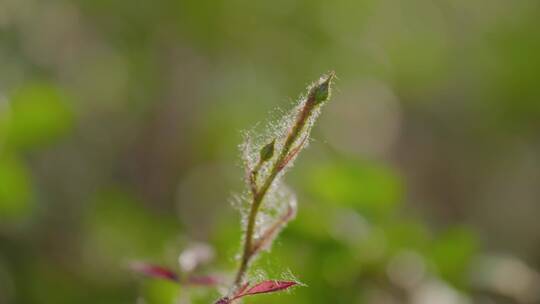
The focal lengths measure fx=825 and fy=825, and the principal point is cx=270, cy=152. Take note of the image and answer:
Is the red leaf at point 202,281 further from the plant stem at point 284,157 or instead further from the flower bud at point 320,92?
the flower bud at point 320,92

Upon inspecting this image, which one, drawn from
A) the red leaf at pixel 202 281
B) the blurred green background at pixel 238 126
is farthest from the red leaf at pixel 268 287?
the blurred green background at pixel 238 126

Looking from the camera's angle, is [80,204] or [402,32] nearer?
[80,204]

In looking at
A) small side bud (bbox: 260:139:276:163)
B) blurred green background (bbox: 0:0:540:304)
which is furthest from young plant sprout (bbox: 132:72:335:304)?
blurred green background (bbox: 0:0:540:304)

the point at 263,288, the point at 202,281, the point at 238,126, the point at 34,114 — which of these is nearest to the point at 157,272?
the point at 202,281

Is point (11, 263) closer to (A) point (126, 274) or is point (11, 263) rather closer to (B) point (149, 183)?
(A) point (126, 274)

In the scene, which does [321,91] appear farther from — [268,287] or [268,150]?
[268,287]

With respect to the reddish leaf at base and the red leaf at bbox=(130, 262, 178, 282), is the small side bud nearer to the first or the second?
the reddish leaf at base

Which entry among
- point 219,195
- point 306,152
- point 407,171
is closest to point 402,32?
point 407,171
